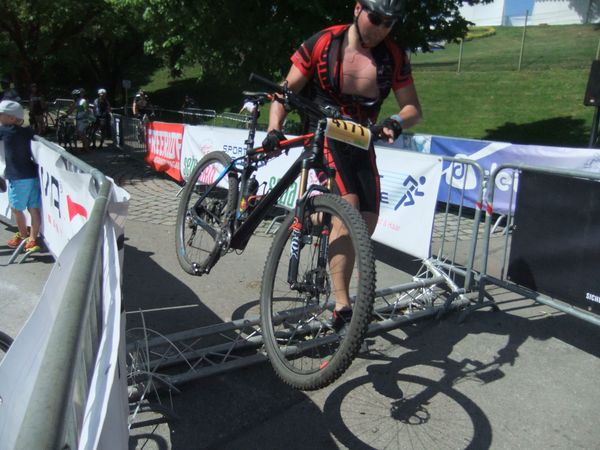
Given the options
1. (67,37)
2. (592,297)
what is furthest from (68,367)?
(67,37)

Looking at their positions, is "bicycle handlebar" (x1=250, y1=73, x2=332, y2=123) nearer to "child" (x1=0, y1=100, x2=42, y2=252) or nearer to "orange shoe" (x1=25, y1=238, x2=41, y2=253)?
"child" (x1=0, y1=100, x2=42, y2=252)

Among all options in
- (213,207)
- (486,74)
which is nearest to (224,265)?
(213,207)

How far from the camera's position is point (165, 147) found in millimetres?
11695

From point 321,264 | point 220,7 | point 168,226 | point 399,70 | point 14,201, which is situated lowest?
point 168,226

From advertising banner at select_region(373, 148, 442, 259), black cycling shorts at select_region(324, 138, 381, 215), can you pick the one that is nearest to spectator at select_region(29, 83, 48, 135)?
advertising banner at select_region(373, 148, 442, 259)

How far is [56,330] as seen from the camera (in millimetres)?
1201

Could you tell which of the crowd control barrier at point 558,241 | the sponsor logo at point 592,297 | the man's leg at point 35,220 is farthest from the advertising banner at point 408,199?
the man's leg at point 35,220

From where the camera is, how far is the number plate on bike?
2846mm

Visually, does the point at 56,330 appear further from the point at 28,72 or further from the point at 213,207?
the point at 28,72

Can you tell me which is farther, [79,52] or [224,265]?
[79,52]

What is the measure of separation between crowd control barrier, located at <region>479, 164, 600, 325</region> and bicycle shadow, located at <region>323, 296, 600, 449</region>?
14.3 inches

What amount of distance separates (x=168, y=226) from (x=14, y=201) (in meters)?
2.22

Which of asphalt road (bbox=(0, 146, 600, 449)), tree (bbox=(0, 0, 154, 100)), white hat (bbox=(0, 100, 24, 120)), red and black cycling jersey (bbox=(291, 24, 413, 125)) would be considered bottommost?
asphalt road (bbox=(0, 146, 600, 449))

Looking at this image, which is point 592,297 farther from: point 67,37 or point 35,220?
point 67,37
